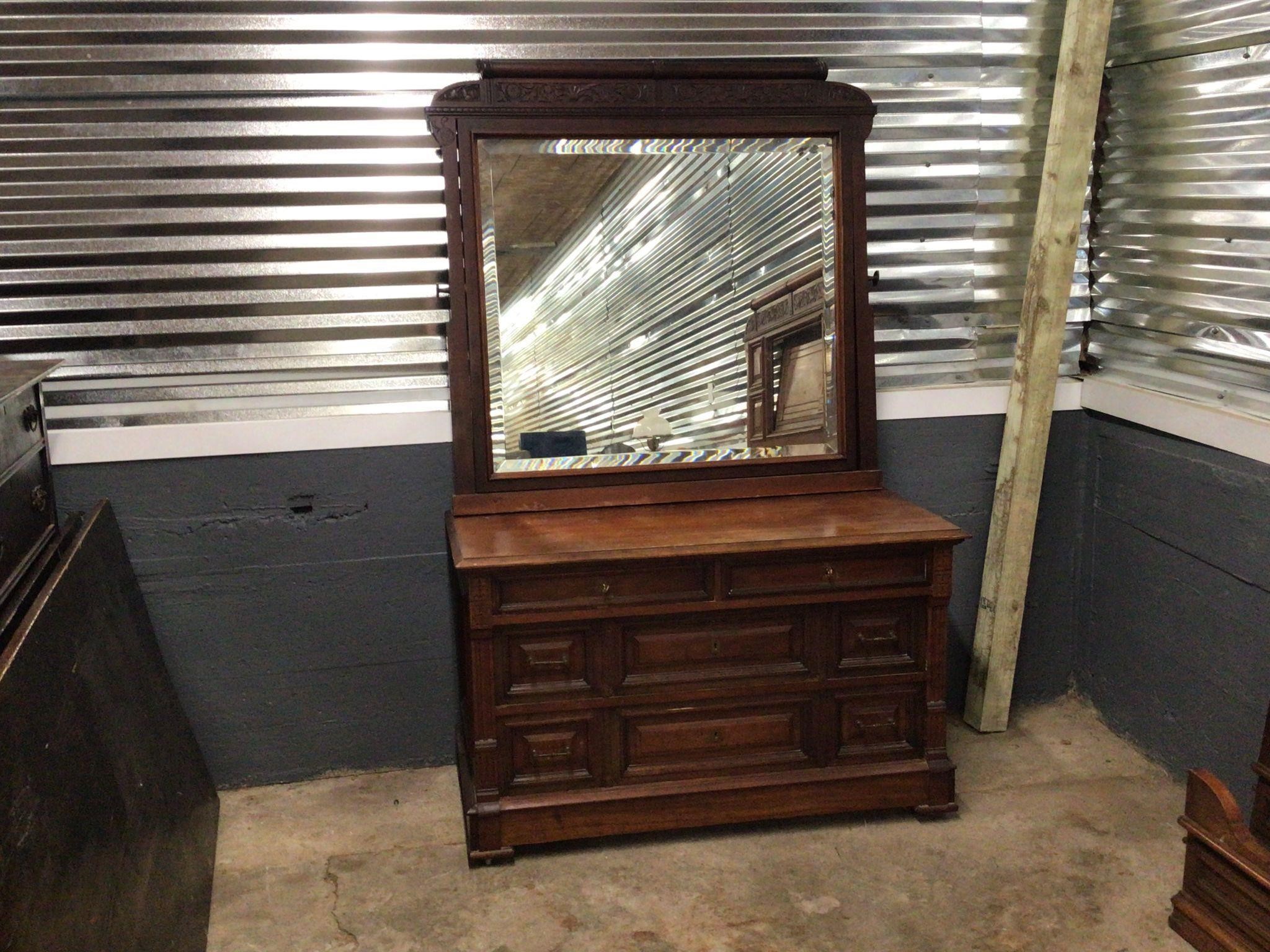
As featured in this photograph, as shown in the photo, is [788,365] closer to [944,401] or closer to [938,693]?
[944,401]

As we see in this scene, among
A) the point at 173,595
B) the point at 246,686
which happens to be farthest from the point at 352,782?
the point at 173,595

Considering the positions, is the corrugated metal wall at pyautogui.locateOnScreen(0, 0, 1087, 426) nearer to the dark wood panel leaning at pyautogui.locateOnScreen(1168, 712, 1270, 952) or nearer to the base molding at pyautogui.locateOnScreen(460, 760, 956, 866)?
the base molding at pyautogui.locateOnScreen(460, 760, 956, 866)

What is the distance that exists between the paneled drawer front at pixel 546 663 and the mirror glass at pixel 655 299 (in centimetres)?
57

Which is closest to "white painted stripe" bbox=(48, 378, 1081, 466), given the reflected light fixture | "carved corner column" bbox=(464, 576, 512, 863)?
the reflected light fixture

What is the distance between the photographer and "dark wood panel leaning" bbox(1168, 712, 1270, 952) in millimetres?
2600

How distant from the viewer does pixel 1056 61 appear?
12.1 ft

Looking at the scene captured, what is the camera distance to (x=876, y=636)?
3.21 metres

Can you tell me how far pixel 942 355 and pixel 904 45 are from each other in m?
0.96

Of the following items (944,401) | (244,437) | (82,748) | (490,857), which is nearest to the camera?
(82,748)

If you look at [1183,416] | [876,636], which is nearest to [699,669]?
[876,636]

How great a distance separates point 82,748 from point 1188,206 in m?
3.20

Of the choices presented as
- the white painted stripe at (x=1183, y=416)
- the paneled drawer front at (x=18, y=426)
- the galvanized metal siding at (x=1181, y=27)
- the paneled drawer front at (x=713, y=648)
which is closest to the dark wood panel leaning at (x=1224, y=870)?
the white painted stripe at (x=1183, y=416)

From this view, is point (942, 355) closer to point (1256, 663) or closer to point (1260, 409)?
point (1260, 409)

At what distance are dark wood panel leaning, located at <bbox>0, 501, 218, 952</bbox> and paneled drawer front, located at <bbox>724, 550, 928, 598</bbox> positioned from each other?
1.50 meters
